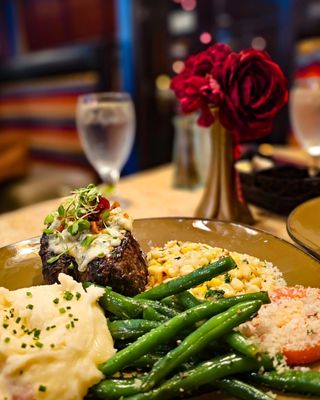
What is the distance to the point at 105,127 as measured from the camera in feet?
6.75

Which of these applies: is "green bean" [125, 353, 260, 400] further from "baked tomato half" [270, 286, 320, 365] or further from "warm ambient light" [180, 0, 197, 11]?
"warm ambient light" [180, 0, 197, 11]

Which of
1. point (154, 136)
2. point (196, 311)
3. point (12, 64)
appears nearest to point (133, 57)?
point (154, 136)

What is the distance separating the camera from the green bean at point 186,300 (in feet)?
3.61

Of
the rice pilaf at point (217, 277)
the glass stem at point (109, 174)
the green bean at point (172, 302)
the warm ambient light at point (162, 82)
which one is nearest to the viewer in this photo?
the green bean at point (172, 302)

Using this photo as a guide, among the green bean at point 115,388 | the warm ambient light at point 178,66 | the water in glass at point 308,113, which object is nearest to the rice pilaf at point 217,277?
the green bean at point 115,388

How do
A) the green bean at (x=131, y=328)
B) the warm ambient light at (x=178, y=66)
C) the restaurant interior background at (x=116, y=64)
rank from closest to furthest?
the green bean at (x=131, y=328), the warm ambient light at (x=178, y=66), the restaurant interior background at (x=116, y=64)

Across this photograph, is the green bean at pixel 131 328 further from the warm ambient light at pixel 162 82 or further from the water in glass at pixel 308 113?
the warm ambient light at pixel 162 82

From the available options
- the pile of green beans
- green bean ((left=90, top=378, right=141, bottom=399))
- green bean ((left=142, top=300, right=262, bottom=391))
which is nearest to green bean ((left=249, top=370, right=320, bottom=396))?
the pile of green beans

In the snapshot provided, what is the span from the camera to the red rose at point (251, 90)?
157 centimetres

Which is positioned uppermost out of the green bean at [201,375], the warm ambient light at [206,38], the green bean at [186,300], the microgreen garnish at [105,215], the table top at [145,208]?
the warm ambient light at [206,38]

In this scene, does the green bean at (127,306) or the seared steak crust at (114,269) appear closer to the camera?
the green bean at (127,306)

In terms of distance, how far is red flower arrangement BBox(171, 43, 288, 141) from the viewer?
5.16 feet

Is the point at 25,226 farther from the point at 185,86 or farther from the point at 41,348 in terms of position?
the point at 41,348

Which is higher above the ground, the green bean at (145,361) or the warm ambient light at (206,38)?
the warm ambient light at (206,38)
